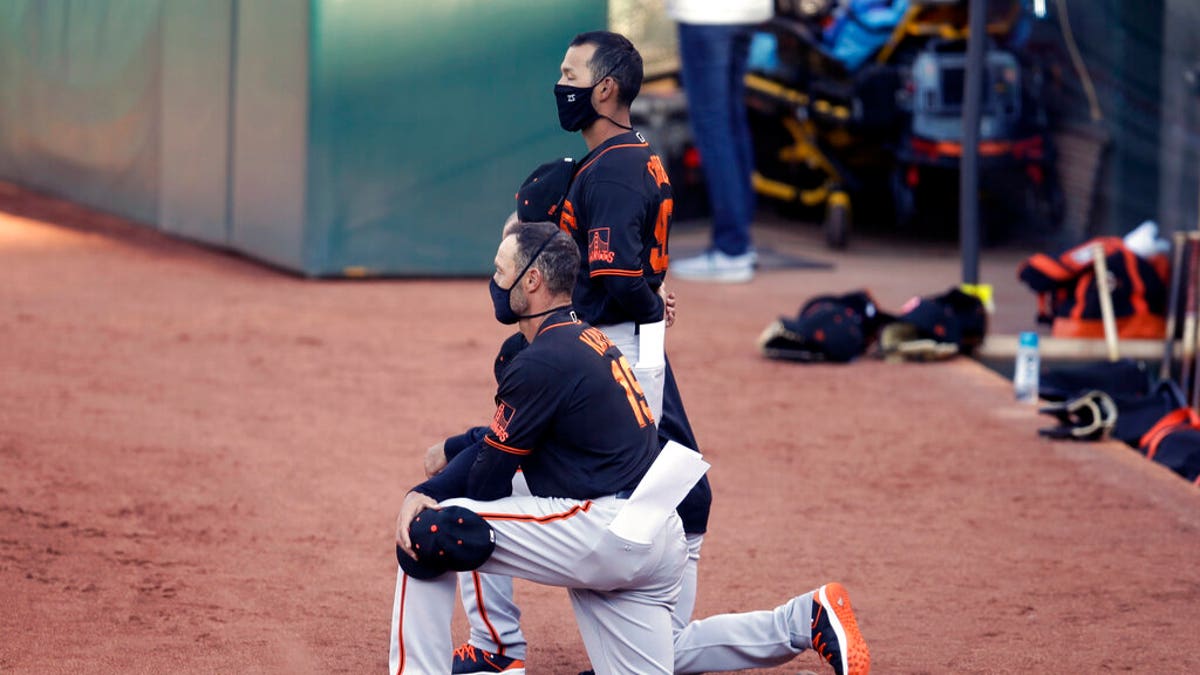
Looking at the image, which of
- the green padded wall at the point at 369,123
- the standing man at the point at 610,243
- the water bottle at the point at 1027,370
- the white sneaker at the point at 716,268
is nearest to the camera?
the standing man at the point at 610,243

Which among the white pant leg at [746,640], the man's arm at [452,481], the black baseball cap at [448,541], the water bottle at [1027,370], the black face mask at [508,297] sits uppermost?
the black face mask at [508,297]

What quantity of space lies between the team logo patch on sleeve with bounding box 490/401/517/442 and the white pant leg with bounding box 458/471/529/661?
56 cm

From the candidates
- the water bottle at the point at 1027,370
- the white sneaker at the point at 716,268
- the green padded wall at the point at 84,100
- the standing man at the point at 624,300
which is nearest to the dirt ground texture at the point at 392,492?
the water bottle at the point at 1027,370

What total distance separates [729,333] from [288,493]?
13.2 ft

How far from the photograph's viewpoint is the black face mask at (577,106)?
4309 millimetres

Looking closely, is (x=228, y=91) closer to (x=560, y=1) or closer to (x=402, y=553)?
(x=560, y=1)

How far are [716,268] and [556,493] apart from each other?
24.9ft

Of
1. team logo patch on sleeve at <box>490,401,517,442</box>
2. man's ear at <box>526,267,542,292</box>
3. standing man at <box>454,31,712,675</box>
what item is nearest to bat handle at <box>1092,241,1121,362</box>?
standing man at <box>454,31,712,675</box>

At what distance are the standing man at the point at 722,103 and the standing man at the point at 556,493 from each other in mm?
7007

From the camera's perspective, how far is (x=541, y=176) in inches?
175

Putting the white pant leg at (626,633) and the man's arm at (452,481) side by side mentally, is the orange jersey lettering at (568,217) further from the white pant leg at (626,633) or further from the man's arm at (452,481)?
the white pant leg at (626,633)

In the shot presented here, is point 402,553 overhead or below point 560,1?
below

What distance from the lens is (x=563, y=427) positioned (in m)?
3.69

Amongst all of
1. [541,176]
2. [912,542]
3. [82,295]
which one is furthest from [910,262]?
[541,176]
